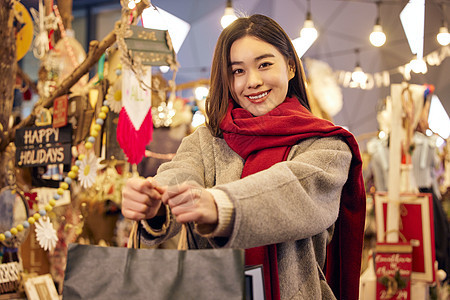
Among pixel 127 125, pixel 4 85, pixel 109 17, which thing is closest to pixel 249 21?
pixel 127 125

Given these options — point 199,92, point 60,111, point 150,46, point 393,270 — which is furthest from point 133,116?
point 199,92

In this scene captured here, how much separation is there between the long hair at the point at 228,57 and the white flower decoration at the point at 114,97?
0.60 m

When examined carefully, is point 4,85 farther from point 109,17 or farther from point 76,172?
point 109,17

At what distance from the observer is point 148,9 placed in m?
1.84

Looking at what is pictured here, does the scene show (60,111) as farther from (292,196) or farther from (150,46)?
(292,196)

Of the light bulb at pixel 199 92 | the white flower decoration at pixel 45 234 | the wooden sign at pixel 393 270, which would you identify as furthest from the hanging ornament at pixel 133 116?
the light bulb at pixel 199 92

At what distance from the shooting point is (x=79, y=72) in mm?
1977

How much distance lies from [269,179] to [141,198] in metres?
0.26

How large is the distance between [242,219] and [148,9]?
1.19m

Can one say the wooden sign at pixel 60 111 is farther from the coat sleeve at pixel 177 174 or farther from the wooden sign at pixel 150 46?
the coat sleeve at pixel 177 174

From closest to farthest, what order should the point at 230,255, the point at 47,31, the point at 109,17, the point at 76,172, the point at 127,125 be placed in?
the point at 230,255, the point at 127,125, the point at 76,172, the point at 47,31, the point at 109,17

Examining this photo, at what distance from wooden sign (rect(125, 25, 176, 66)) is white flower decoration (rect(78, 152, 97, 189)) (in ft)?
1.52

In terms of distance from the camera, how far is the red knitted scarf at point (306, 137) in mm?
1214

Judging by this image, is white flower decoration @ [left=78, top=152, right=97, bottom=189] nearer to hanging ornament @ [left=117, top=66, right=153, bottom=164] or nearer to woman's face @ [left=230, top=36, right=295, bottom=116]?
hanging ornament @ [left=117, top=66, right=153, bottom=164]
